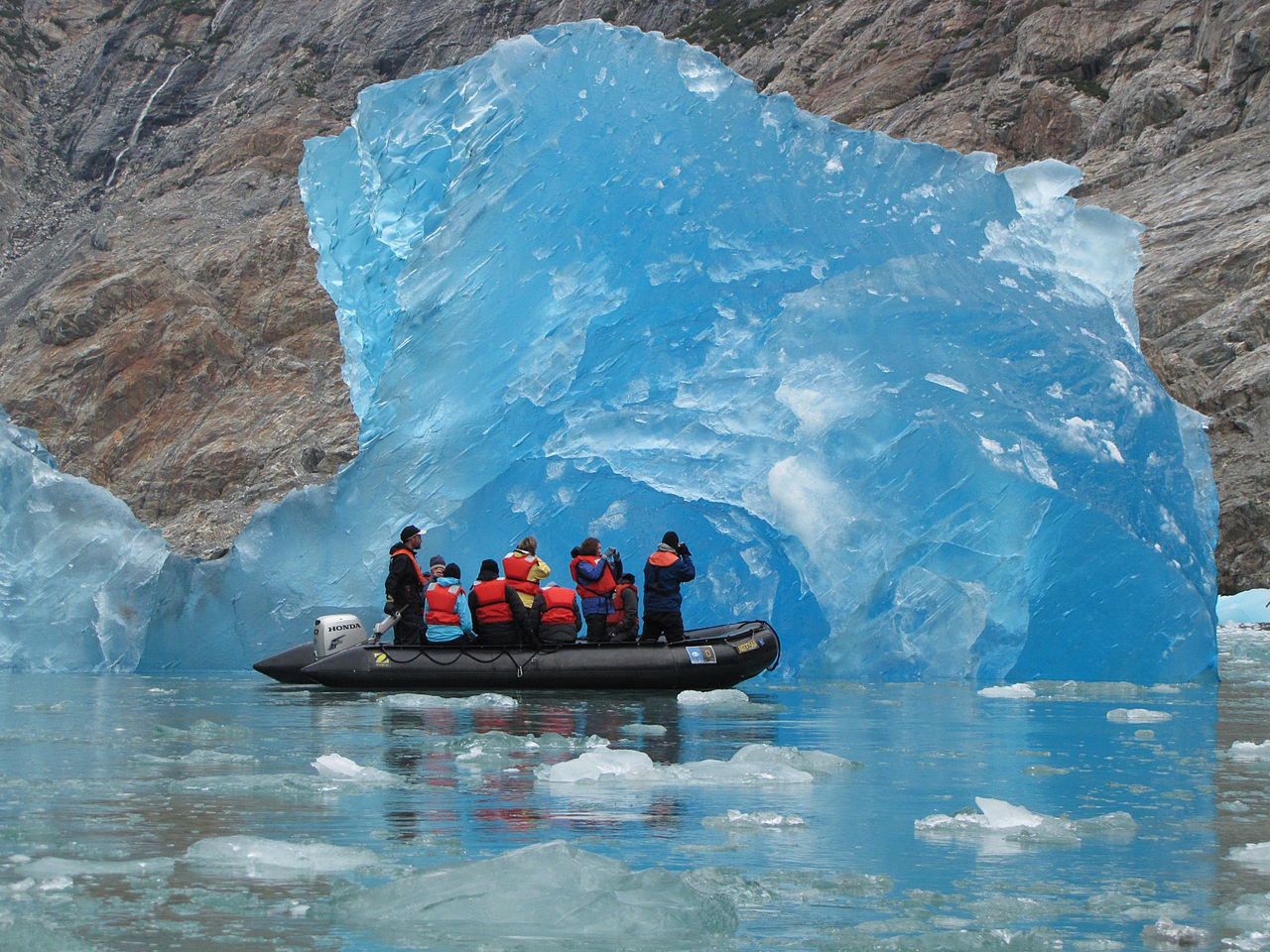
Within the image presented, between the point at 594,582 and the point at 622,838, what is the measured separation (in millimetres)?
7506

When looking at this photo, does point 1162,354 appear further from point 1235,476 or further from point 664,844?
point 664,844

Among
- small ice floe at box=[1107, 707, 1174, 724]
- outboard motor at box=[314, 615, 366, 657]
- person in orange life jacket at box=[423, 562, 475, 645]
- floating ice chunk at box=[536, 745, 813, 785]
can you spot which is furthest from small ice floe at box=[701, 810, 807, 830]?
outboard motor at box=[314, 615, 366, 657]

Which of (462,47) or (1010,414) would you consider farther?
(462,47)

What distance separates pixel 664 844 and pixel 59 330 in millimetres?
44632

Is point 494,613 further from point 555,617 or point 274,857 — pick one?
point 274,857

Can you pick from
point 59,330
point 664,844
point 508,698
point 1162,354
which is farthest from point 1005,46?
point 664,844

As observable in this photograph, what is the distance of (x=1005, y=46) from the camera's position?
149ft

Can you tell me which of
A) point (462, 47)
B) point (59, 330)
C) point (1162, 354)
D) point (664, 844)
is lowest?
point (664, 844)

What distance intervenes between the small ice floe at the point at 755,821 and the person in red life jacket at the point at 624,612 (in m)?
7.04

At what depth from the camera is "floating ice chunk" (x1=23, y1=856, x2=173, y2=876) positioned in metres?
4.61

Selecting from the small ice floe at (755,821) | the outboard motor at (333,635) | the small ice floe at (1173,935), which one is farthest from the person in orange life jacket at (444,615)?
the small ice floe at (1173,935)

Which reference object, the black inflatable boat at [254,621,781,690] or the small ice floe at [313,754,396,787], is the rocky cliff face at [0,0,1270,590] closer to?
the black inflatable boat at [254,621,781,690]

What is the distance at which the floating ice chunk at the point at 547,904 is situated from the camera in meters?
4.00

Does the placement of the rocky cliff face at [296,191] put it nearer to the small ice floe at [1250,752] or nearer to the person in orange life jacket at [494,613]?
the person in orange life jacket at [494,613]
